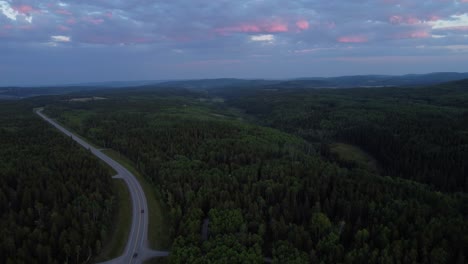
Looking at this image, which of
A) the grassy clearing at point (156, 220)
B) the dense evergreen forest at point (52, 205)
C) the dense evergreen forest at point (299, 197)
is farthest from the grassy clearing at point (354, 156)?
the dense evergreen forest at point (52, 205)

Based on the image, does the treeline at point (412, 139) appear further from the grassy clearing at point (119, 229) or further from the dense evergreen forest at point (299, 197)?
the grassy clearing at point (119, 229)

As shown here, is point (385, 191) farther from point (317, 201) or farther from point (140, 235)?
point (140, 235)

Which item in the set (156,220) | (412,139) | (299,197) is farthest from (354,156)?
(156,220)

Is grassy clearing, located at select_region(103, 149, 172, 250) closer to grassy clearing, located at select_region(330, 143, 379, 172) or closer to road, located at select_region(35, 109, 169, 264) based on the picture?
road, located at select_region(35, 109, 169, 264)

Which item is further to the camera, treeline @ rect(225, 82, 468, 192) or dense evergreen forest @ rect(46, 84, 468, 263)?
treeline @ rect(225, 82, 468, 192)

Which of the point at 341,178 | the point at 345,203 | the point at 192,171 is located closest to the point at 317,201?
the point at 345,203

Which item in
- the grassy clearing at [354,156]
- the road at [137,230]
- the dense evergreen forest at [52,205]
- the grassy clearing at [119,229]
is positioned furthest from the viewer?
the grassy clearing at [354,156]

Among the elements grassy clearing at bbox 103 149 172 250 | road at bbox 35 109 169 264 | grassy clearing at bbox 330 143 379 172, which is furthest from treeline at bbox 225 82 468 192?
road at bbox 35 109 169 264
